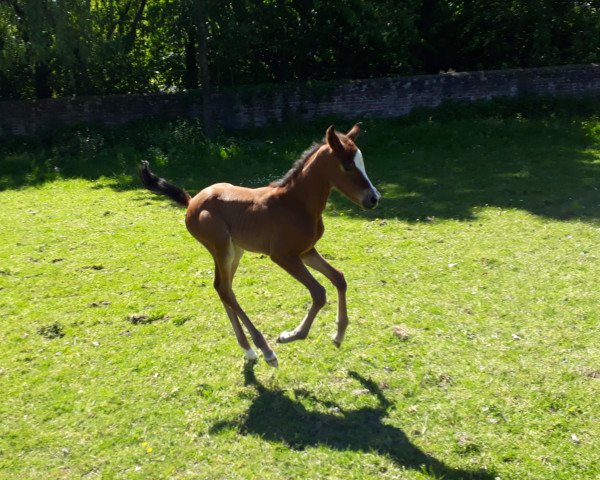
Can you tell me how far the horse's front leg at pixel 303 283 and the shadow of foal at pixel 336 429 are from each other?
504 millimetres

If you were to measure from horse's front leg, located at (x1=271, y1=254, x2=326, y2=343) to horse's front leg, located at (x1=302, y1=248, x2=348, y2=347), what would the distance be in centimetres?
28

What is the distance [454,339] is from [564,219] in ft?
15.8

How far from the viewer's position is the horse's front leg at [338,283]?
559cm

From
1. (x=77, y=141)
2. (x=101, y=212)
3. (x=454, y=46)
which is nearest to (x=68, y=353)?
(x=101, y=212)

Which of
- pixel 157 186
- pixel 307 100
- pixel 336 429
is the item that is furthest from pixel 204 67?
pixel 336 429

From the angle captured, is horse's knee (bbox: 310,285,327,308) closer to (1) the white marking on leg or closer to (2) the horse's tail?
(1) the white marking on leg

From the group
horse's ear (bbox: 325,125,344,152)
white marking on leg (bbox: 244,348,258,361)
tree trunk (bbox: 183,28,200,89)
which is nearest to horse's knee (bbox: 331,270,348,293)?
white marking on leg (bbox: 244,348,258,361)

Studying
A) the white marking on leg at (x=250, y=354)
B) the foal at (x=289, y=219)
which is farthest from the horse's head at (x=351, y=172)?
the white marking on leg at (x=250, y=354)

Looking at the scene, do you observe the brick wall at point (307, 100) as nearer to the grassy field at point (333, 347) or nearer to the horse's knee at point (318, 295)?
the grassy field at point (333, 347)

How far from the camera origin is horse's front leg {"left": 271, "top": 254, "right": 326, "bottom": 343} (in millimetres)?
5316

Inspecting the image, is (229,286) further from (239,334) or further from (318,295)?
(318,295)

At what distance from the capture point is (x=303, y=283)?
5.34 metres

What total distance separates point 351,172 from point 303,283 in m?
1.06

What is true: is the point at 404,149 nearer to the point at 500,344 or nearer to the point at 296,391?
the point at 500,344
